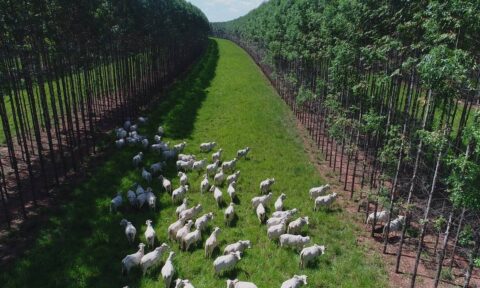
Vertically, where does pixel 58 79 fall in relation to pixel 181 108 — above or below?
above

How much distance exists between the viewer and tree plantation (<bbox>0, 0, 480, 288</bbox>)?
10.4 meters

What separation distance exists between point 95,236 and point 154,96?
24.6 m

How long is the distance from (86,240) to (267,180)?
25.6 feet

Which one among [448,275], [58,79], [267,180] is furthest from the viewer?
[58,79]

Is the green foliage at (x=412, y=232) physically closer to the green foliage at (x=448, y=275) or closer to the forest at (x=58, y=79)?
the green foliage at (x=448, y=275)

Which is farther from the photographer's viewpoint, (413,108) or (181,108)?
(181,108)

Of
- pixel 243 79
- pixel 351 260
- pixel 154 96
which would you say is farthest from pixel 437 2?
pixel 243 79

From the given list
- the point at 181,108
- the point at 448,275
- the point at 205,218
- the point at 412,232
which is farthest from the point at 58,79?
the point at 448,275

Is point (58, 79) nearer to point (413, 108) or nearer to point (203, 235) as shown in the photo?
point (203, 235)

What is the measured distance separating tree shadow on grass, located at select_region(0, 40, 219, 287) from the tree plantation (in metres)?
0.06

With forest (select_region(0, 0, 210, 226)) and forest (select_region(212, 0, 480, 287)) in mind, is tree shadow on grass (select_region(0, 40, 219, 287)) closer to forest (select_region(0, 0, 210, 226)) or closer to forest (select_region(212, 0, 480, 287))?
forest (select_region(0, 0, 210, 226))

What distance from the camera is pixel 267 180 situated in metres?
16.6

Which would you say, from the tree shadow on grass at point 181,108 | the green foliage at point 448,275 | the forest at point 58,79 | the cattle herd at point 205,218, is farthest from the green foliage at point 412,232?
the tree shadow on grass at point 181,108

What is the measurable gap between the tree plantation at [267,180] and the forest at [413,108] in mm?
74
